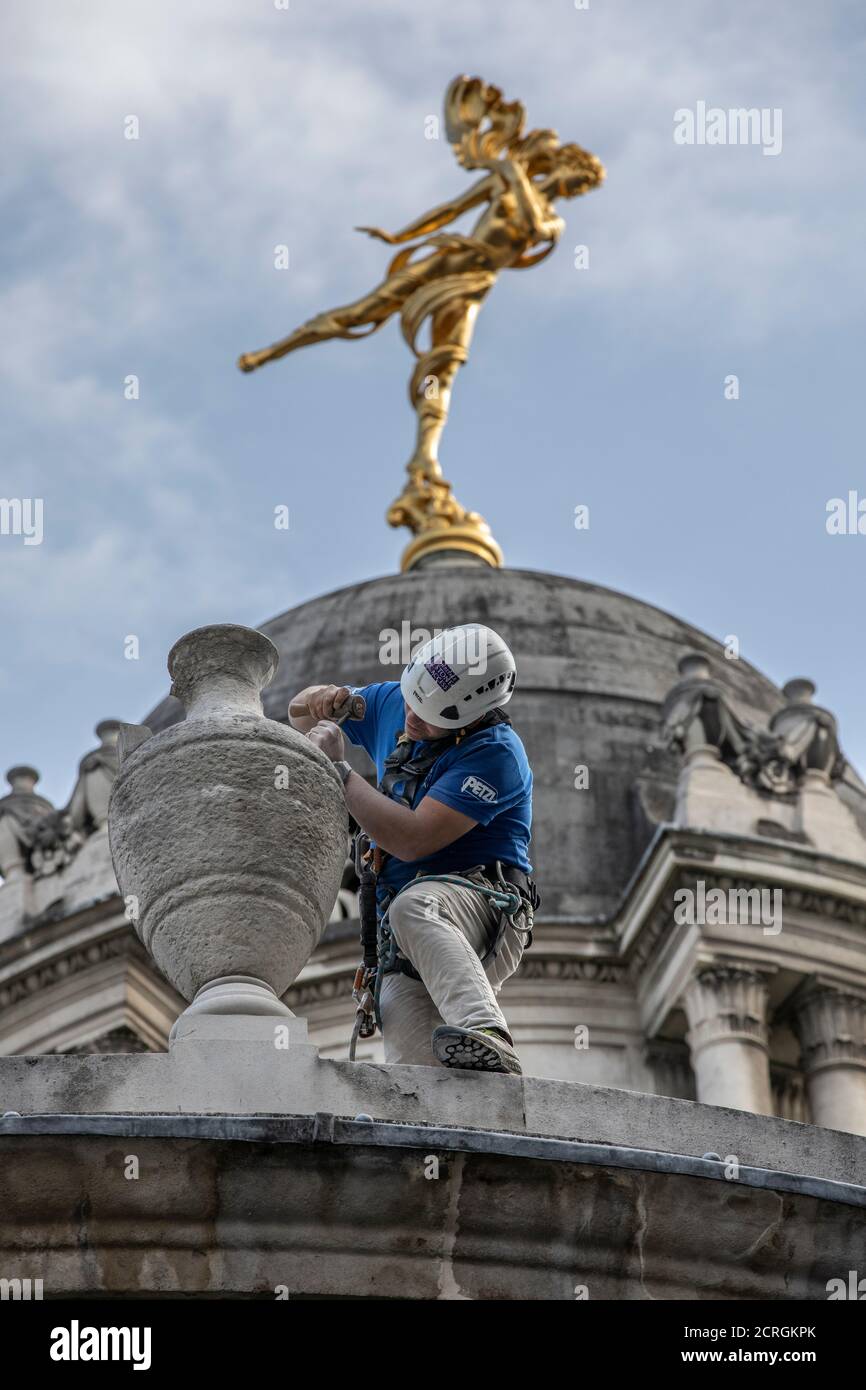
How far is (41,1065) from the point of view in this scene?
8.30 m

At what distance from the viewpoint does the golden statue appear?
36250mm

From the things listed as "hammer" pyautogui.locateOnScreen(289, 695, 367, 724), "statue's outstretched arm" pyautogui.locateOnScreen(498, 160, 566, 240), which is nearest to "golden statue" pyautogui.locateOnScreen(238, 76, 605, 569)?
"statue's outstretched arm" pyautogui.locateOnScreen(498, 160, 566, 240)

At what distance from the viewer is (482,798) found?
940cm

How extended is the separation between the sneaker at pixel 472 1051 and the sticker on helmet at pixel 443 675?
1294 mm

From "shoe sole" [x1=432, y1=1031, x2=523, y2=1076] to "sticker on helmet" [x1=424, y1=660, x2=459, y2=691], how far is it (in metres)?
1.32

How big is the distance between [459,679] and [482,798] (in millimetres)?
429

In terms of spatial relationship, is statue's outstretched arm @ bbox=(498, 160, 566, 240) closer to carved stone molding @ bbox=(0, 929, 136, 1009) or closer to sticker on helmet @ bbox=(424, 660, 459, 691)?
carved stone molding @ bbox=(0, 929, 136, 1009)

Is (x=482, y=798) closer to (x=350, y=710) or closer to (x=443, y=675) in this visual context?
(x=443, y=675)

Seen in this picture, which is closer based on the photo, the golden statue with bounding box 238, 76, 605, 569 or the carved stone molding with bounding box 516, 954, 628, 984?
the carved stone molding with bounding box 516, 954, 628, 984
